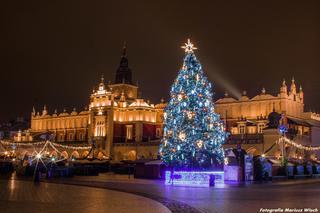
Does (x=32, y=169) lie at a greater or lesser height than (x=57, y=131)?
lesser

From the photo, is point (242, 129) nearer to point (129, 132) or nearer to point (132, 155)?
point (132, 155)

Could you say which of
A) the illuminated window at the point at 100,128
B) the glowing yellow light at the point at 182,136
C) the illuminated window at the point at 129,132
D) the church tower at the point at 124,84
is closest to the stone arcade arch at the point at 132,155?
the illuminated window at the point at 129,132

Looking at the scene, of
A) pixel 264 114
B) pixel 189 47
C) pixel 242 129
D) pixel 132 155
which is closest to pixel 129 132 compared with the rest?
pixel 132 155

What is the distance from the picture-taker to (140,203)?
17266mm

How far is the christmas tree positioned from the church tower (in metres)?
64.6

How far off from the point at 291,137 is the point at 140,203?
4708 centimetres

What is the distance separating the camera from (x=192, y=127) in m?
34.7

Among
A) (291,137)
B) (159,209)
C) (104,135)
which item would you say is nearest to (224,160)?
(159,209)

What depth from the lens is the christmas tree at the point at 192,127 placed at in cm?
3481

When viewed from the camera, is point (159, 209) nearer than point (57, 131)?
Yes

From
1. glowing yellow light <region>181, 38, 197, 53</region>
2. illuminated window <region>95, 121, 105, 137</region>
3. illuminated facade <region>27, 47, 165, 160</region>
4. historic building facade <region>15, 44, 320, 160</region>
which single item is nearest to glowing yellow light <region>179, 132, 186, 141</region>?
glowing yellow light <region>181, 38, 197, 53</region>

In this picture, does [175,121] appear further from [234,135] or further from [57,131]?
[57,131]

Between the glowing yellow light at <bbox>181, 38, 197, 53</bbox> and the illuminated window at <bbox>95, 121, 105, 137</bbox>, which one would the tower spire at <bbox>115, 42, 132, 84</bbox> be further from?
the glowing yellow light at <bbox>181, 38, 197, 53</bbox>

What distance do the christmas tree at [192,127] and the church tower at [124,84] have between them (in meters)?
64.6
